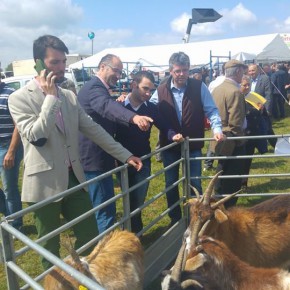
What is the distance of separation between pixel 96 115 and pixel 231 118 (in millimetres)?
2115

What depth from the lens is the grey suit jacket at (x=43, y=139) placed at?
8.57ft

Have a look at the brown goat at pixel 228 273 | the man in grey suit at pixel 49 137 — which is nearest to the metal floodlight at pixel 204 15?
the man in grey suit at pixel 49 137

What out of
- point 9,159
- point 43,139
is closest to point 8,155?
point 9,159

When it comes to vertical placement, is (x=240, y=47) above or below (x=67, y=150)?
above

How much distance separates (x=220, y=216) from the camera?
321 centimetres

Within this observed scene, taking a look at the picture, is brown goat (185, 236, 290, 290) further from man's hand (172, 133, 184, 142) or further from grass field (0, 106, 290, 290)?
man's hand (172, 133, 184, 142)

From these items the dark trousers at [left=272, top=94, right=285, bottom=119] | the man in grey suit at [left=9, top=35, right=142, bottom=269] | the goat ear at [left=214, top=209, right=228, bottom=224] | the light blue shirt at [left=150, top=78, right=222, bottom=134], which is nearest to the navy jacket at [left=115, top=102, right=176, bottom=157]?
the light blue shirt at [left=150, top=78, right=222, bottom=134]

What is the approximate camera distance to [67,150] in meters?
2.90

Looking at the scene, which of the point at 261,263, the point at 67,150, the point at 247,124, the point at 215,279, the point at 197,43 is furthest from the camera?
the point at 197,43

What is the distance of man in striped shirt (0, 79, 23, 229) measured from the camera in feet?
14.8

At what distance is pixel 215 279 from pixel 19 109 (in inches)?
65.8

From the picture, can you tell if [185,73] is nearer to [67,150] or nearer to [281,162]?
[67,150]

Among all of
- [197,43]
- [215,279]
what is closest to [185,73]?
[215,279]

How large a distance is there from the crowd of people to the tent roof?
1106cm
